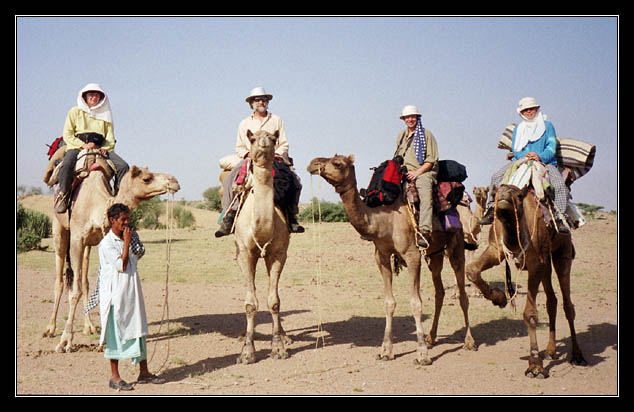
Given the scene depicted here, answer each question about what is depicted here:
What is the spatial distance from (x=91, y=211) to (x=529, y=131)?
21.7ft

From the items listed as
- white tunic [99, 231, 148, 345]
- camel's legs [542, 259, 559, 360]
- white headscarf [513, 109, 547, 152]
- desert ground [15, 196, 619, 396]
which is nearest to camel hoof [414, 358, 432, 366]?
desert ground [15, 196, 619, 396]

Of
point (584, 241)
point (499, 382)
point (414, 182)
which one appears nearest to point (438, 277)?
point (414, 182)

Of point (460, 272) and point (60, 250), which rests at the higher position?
point (60, 250)

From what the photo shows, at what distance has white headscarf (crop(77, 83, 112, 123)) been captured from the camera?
9602 mm

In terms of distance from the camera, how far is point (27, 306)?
11969mm

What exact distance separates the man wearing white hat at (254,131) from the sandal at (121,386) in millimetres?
2757

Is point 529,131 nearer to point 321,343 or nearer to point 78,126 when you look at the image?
point 321,343

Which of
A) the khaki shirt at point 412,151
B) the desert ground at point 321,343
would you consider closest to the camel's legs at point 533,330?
the desert ground at point 321,343

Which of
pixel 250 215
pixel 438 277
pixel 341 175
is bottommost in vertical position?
pixel 438 277

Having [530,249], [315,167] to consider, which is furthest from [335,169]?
[530,249]

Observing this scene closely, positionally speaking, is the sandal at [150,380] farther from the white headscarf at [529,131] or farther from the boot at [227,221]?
the white headscarf at [529,131]

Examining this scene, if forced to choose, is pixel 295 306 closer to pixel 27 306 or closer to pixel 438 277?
pixel 438 277

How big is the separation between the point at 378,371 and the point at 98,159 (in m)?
5.45

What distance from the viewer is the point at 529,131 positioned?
8484mm
